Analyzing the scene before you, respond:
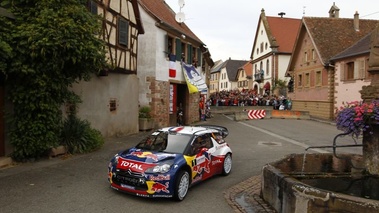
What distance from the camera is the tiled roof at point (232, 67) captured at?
86.7m

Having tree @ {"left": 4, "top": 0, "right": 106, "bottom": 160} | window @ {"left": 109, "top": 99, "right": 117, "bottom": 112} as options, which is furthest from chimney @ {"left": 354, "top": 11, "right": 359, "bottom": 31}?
tree @ {"left": 4, "top": 0, "right": 106, "bottom": 160}

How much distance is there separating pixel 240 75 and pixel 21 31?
7223 centimetres

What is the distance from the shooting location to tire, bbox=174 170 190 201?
7.24 meters

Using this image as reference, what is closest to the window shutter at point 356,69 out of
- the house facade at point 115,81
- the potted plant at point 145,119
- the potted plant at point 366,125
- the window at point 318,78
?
the window at point 318,78

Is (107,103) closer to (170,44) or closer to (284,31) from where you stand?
(170,44)

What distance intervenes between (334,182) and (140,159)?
414cm

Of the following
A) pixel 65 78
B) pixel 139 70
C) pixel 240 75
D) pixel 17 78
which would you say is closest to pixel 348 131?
pixel 65 78

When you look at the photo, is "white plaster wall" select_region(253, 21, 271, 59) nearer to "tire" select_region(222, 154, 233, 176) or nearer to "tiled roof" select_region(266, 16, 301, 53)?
"tiled roof" select_region(266, 16, 301, 53)

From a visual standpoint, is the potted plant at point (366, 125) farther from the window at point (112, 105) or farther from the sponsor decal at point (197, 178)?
the window at point (112, 105)

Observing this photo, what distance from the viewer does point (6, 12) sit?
10055 mm

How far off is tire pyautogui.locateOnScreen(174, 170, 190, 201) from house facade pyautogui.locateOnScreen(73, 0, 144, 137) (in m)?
7.57

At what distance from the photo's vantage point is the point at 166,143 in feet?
27.9

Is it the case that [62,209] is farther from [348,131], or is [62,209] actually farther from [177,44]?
[177,44]

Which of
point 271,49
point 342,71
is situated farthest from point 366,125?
point 271,49
